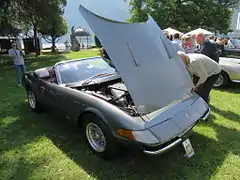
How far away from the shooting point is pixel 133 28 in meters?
3.61

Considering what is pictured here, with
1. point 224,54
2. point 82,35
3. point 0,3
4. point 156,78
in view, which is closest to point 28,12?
point 0,3

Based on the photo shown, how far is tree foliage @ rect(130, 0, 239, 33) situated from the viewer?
2869 centimetres

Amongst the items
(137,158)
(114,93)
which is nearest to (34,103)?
(114,93)

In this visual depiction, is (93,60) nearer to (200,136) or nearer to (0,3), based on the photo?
(200,136)

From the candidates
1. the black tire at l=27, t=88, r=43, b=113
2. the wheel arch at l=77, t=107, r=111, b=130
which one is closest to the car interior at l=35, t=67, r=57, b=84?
the black tire at l=27, t=88, r=43, b=113

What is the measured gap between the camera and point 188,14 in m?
29.0

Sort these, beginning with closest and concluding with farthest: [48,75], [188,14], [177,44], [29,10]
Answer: [48,75]
[177,44]
[29,10]
[188,14]

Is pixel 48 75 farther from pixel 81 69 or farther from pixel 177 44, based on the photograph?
pixel 177 44

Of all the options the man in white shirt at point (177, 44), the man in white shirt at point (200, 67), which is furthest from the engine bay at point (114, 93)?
the man in white shirt at point (177, 44)

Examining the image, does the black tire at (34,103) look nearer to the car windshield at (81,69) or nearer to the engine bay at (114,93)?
the car windshield at (81,69)

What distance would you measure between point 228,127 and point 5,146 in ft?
13.4

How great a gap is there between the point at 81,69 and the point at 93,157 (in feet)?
6.05

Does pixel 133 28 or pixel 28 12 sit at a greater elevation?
pixel 28 12

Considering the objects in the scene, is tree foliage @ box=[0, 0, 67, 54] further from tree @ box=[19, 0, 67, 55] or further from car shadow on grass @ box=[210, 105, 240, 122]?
car shadow on grass @ box=[210, 105, 240, 122]
